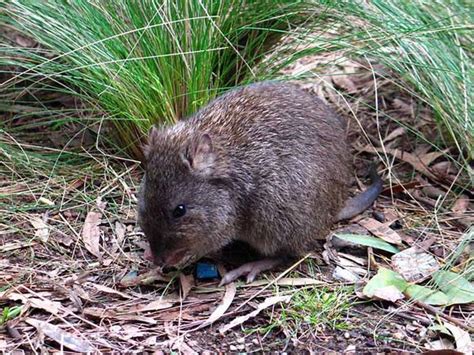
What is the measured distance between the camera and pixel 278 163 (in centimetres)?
452

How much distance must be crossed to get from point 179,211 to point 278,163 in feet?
2.20

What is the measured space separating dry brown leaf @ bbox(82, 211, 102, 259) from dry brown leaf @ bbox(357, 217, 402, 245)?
5.56 feet

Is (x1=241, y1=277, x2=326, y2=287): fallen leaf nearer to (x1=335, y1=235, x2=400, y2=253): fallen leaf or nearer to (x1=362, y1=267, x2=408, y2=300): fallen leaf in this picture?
(x1=362, y1=267, x2=408, y2=300): fallen leaf

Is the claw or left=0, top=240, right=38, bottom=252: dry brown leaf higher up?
left=0, top=240, right=38, bottom=252: dry brown leaf

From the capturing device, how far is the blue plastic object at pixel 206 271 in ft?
14.9

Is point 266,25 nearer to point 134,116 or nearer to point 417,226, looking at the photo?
point 134,116

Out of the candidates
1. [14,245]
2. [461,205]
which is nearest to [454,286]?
[461,205]

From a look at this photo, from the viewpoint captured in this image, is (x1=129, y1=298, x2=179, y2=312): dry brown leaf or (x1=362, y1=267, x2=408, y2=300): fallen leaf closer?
(x1=129, y1=298, x2=179, y2=312): dry brown leaf

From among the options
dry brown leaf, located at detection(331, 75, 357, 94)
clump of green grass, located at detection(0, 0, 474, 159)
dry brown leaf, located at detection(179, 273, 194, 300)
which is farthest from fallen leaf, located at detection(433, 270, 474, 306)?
dry brown leaf, located at detection(331, 75, 357, 94)

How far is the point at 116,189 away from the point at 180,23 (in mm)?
1179

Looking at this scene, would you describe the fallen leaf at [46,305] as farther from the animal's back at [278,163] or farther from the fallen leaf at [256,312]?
the animal's back at [278,163]

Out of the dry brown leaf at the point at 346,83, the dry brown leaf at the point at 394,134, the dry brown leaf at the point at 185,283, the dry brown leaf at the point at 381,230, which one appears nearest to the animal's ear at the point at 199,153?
the dry brown leaf at the point at 185,283

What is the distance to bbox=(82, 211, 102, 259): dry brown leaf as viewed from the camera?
4.70 meters

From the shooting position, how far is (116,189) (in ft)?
17.1
